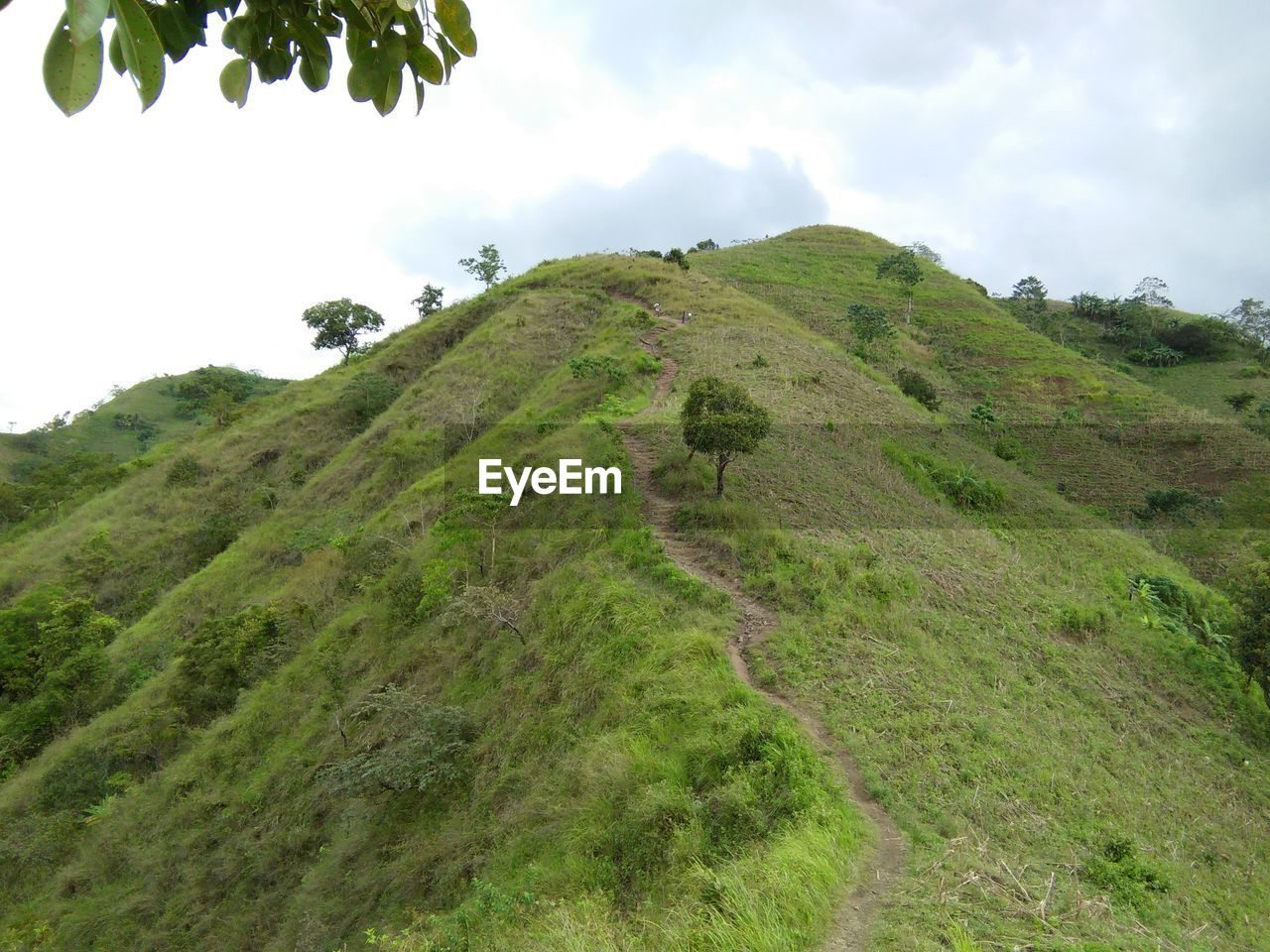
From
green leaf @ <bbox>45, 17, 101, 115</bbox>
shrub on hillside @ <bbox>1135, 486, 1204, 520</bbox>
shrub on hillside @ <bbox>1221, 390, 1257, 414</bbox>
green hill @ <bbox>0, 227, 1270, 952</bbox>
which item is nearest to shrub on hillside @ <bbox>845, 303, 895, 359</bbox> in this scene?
green hill @ <bbox>0, 227, 1270, 952</bbox>

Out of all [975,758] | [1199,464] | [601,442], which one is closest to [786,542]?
[975,758]

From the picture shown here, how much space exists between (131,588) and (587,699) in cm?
2159

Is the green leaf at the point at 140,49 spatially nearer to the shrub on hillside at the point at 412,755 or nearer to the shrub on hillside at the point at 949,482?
the shrub on hillside at the point at 412,755

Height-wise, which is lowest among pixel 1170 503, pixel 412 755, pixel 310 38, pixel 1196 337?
pixel 412 755

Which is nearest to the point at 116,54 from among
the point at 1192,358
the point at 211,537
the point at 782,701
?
the point at 782,701

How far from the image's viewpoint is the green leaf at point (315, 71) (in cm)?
180

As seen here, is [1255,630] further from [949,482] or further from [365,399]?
[365,399]

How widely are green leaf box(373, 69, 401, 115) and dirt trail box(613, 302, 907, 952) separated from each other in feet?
16.0

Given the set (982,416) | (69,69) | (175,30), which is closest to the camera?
(69,69)

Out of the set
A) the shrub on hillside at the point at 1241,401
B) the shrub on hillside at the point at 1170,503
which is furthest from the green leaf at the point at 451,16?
the shrub on hillside at the point at 1241,401

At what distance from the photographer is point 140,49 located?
1.01 meters

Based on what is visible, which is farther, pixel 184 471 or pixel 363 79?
pixel 184 471

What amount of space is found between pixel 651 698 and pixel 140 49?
728cm

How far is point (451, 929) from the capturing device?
209 inches
